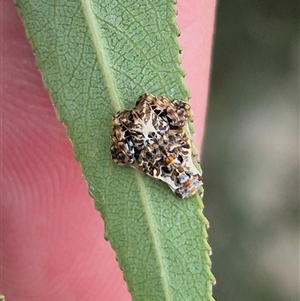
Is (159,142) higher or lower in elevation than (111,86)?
lower

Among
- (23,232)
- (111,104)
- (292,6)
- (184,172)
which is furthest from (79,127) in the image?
(292,6)

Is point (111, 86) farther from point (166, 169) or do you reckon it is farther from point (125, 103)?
point (166, 169)

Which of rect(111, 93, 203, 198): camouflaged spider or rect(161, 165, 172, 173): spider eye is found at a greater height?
rect(111, 93, 203, 198): camouflaged spider

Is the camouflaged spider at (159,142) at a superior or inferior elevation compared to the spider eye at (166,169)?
superior

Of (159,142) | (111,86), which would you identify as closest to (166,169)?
(159,142)
